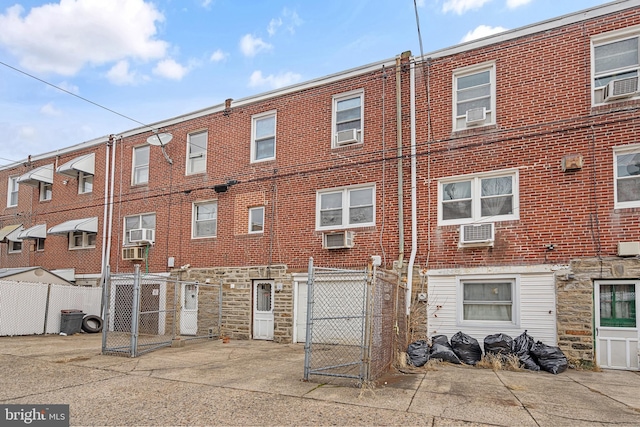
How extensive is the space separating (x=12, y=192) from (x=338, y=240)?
17.3 meters

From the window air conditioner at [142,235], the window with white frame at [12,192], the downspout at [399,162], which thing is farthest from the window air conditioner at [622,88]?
the window with white frame at [12,192]

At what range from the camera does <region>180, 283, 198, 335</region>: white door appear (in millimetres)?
14906

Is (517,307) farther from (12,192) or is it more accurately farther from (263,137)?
(12,192)

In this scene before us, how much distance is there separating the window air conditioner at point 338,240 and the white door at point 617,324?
219 inches

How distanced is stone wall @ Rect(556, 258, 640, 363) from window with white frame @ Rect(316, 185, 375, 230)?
4629mm

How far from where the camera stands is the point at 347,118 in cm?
1300

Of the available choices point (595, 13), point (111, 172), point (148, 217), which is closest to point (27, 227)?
point (111, 172)

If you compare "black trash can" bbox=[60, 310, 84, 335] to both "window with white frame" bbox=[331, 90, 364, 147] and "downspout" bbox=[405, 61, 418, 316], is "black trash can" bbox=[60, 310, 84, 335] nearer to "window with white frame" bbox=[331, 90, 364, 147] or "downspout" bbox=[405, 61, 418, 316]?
"window with white frame" bbox=[331, 90, 364, 147]

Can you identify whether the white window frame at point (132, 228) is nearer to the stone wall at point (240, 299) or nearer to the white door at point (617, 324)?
the stone wall at point (240, 299)

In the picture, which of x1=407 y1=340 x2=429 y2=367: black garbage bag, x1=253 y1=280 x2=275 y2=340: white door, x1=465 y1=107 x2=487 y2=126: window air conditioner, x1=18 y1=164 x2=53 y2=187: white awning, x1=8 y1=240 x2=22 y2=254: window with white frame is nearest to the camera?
x1=407 y1=340 x2=429 y2=367: black garbage bag

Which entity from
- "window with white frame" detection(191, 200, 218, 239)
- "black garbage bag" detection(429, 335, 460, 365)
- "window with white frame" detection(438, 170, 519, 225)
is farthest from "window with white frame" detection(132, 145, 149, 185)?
"black garbage bag" detection(429, 335, 460, 365)

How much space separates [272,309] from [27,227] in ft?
43.0

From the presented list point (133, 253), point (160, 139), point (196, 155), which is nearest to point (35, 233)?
point (133, 253)

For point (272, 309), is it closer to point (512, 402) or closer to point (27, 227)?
point (512, 402)
